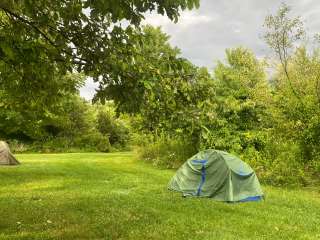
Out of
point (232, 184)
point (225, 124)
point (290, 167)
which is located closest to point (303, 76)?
point (290, 167)

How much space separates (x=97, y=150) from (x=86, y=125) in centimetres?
308

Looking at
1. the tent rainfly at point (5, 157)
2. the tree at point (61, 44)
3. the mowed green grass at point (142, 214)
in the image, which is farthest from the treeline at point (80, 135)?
the tree at point (61, 44)

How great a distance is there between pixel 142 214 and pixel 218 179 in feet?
12.1

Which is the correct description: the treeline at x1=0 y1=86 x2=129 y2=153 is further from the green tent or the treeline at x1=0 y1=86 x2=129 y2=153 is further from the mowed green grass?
the mowed green grass

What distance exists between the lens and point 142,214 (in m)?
10.5

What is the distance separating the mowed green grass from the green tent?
1.72ft

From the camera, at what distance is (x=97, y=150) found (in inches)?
1842

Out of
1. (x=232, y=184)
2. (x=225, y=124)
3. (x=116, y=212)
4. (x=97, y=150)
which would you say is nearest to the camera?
(x=116, y=212)

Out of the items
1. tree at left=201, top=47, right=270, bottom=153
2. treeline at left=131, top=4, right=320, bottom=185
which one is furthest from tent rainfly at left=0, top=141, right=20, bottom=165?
tree at left=201, top=47, right=270, bottom=153

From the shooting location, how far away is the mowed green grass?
28.7 feet

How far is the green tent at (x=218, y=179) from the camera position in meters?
13.1

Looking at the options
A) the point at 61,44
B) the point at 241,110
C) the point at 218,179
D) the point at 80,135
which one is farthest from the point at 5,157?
the point at 80,135

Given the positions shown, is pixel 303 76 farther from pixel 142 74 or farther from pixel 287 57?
pixel 142 74

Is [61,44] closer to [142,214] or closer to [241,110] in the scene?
[142,214]
